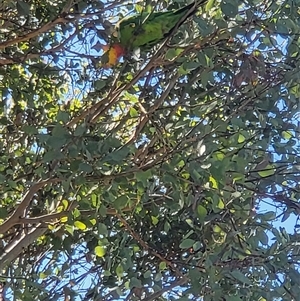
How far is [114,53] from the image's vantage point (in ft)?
6.28

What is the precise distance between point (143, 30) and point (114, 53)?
0.40ft

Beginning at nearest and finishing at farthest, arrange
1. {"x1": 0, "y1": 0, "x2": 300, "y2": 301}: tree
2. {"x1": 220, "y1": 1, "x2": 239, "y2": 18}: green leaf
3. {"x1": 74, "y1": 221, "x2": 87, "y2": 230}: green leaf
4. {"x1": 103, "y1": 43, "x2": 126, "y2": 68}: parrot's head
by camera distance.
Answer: {"x1": 220, "y1": 1, "x2": 239, "y2": 18}: green leaf < {"x1": 0, "y1": 0, "x2": 300, "y2": 301}: tree < {"x1": 74, "y1": 221, "x2": 87, "y2": 230}: green leaf < {"x1": 103, "y1": 43, "x2": 126, "y2": 68}: parrot's head

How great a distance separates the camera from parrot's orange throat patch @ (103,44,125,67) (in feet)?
6.23

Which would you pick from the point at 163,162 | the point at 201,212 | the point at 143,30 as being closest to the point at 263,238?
the point at 201,212

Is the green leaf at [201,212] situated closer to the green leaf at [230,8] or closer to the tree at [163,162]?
the tree at [163,162]

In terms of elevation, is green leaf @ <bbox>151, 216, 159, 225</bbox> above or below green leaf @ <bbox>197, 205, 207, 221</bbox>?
above

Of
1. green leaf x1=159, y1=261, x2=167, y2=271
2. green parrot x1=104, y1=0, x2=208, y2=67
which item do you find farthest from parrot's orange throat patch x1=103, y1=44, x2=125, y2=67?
green leaf x1=159, y1=261, x2=167, y2=271

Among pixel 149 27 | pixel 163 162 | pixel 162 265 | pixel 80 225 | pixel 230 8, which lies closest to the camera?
pixel 230 8

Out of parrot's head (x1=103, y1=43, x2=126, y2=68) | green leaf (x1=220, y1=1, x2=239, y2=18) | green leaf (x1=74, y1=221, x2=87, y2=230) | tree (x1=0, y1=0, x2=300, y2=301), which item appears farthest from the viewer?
parrot's head (x1=103, y1=43, x2=126, y2=68)

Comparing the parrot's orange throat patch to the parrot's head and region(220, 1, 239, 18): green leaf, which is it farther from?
region(220, 1, 239, 18): green leaf

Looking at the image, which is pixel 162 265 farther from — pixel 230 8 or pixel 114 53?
pixel 230 8

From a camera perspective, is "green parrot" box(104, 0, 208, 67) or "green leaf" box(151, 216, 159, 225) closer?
"green parrot" box(104, 0, 208, 67)

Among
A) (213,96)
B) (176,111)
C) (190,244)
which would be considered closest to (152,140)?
(176,111)

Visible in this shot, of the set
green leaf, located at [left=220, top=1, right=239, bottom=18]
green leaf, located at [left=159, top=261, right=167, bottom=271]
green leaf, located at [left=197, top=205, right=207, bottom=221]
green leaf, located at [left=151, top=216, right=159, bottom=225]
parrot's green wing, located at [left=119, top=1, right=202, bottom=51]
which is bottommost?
green leaf, located at [left=197, top=205, right=207, bottom=221]
